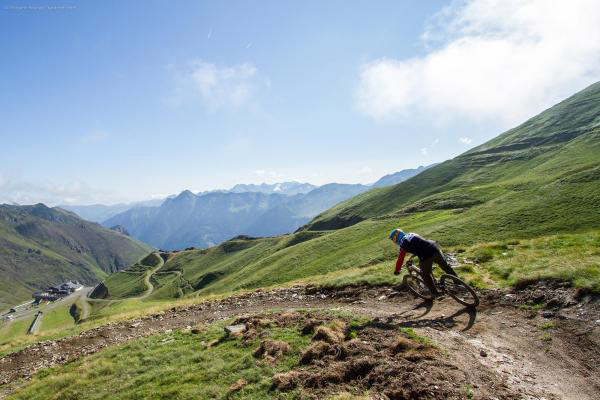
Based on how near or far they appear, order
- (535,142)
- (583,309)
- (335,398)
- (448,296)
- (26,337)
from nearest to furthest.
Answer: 1. (335,398)
2. (583,309)
3. (448,296)
4. (26,337)
5. (535,142)

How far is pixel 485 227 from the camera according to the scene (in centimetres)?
5775

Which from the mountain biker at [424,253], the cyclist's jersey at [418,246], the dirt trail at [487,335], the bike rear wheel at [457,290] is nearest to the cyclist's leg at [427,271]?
the mountain biker at [424,253]

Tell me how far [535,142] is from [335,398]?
221 meters

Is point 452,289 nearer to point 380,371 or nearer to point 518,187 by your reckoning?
point 380,371

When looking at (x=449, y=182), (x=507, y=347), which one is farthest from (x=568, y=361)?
(x=449, y=182)

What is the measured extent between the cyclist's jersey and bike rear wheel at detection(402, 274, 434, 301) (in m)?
2.86

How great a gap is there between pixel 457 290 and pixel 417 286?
2560 millimetres

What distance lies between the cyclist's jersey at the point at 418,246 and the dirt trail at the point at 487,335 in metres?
3.01

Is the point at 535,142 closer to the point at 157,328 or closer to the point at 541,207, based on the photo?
the point at 541,207

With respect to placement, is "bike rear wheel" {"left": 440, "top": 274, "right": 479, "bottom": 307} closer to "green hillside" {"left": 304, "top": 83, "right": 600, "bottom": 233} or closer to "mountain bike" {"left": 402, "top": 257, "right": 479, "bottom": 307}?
"mountain bike" {"left": 402, "top": 257, "right": 479, "bottom": 307}

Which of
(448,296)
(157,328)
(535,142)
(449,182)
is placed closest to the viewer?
(448,296)

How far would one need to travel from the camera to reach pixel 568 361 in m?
10.9

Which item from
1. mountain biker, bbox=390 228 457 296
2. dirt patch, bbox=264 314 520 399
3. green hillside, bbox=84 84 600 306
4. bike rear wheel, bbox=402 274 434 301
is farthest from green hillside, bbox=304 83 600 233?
dirt patch, bbox=264 314 520 399

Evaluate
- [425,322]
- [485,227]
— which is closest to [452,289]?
[425,322]
